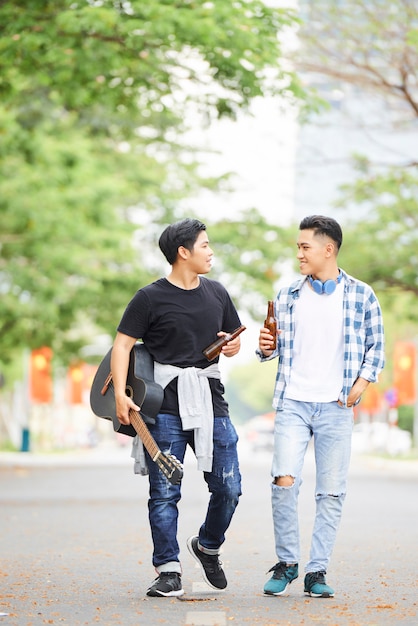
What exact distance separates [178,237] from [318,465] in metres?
1.37

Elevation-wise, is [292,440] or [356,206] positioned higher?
[356,206]

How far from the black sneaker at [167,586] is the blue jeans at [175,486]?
0.04 meters

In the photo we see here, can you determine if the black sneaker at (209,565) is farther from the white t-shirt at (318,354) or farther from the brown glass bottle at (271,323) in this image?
the brown glass bottle at (271,323)

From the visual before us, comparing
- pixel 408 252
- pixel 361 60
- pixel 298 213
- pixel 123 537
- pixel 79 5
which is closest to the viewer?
pixel 123 537

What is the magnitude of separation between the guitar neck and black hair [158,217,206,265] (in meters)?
0.84

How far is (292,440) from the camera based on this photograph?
7.35 m

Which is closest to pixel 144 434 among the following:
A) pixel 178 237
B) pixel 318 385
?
pixel 318 385

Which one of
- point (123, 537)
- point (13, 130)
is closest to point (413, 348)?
point (13, 130)

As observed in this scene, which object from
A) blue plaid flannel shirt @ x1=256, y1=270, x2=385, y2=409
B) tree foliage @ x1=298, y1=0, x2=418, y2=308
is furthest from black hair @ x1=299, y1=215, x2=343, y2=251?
tree foliage @ x1=298, y1=0, x2=418, y2=308

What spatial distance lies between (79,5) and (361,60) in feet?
35.5

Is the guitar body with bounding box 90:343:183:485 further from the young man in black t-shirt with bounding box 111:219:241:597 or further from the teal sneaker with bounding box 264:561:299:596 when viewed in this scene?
the teal sneaker with bounding box 264:561:299:596

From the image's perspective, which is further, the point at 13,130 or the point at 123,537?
the point at 13,130

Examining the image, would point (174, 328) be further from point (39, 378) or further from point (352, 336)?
point (39, 378)

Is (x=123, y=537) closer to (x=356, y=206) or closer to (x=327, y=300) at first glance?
(x=327, y=300)
